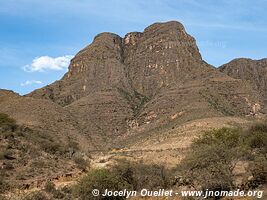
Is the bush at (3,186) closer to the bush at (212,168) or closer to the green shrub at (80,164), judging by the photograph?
the bush at (212,168)

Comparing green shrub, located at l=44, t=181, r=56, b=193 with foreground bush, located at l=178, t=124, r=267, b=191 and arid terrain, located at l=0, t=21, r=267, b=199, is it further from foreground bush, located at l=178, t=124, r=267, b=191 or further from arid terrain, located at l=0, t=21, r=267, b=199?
foreground bush, located at l=178, t=124, r=267, b=191

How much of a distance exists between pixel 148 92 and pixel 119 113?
32781 millimetres

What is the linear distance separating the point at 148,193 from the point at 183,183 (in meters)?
6.25

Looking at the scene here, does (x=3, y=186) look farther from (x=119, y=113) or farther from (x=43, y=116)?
(x=119, y=113)

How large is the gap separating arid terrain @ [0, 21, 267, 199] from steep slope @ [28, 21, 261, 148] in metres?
0.31

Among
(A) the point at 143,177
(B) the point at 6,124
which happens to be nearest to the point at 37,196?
(A) the point at 143,177

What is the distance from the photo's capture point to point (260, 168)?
34.3m

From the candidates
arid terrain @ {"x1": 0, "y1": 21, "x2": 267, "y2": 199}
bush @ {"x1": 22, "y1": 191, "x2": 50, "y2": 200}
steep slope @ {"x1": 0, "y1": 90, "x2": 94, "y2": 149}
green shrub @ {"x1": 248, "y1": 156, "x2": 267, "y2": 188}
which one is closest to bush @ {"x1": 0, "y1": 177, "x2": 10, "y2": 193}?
arid terrain @ {"x1": 0, "y1": 21, "x2": 267, "y2": 199}

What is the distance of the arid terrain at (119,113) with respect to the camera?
47.8m

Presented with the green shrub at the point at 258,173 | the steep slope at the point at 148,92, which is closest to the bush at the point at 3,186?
the green shrub at the point at 258,173

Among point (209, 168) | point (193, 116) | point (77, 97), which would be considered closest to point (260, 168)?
point (209, 168)

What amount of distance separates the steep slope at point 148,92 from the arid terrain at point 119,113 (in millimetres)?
315

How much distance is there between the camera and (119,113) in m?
147

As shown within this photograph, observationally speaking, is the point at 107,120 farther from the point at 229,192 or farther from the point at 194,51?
the point at 229,192
